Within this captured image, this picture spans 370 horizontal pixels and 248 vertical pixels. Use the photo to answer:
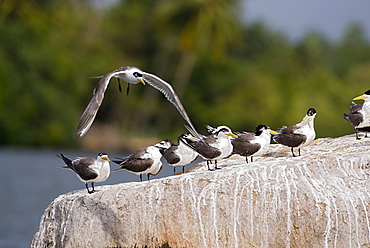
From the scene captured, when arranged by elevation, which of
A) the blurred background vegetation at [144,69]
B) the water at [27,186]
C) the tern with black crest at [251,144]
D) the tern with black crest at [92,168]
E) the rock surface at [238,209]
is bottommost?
the rock surface at [238,209]

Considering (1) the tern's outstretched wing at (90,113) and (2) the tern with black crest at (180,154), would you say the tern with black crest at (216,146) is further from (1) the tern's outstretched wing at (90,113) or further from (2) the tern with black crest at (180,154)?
(1) the tern's outstretched wing at (90,113)

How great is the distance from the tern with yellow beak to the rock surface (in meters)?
0.98

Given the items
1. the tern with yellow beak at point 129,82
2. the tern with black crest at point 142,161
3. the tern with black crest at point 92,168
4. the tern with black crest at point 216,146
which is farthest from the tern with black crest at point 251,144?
the tern with black crest at point 92,168

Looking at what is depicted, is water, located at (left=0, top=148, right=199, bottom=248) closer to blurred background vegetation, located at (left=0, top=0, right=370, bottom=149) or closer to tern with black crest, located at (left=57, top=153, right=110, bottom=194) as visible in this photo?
tern with black crest, located at (left=57, top=153, right=110, bottom=194)

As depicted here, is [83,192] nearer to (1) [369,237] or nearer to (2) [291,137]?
(2) [291,137]

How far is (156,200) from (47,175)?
23.4 meters

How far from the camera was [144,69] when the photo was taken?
54.3 m

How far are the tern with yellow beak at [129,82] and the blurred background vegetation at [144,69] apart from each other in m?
31.6

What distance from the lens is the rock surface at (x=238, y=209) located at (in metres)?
9.02

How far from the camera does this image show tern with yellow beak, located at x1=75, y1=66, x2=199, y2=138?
9477 millimetres

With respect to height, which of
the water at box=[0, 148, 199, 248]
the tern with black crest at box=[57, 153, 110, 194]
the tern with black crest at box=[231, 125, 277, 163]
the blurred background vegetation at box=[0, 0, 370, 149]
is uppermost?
the blurred background vegetation at box=[0, 0, 370, 149]

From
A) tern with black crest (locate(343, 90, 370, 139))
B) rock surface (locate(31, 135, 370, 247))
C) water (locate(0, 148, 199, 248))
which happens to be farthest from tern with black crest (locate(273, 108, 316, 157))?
water (locate(0, 148, 199, 248))

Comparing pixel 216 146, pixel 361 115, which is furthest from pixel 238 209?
pixel 361 115

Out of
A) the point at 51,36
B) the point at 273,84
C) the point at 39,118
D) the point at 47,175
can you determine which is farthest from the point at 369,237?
the point at 273,84
